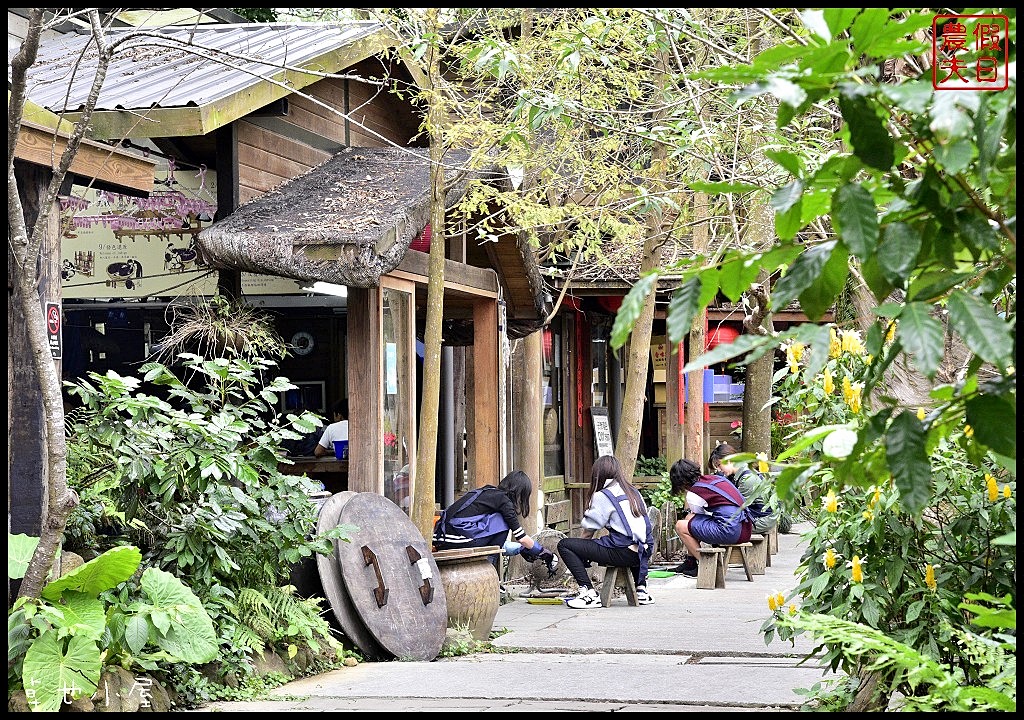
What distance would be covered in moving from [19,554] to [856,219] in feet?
16.7

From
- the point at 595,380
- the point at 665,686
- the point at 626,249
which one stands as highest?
the point at 626,249

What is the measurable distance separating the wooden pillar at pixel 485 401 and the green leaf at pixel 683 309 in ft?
31.9

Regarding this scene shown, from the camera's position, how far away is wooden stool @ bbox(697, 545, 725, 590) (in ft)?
39.3

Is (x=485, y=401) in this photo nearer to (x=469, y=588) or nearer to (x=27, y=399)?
(x=469, y=588)

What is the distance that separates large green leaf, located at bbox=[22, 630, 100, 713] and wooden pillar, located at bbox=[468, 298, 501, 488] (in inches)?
268

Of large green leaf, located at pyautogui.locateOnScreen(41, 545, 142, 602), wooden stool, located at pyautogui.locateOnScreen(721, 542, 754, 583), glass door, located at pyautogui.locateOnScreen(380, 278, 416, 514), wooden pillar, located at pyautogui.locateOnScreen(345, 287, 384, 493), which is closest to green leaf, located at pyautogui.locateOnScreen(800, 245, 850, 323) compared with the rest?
large green leaf, located at pyautogui.locateOnScreen(41, 545, 142, 602)

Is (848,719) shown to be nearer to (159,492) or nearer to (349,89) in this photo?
(159,492)

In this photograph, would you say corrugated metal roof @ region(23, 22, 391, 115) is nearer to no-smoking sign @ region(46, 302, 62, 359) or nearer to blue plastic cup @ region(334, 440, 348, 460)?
no-smoking sign @ region(46, 302, 62, 359)

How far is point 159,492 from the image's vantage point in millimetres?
6512

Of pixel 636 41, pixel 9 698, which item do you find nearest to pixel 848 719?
pixel 9 698

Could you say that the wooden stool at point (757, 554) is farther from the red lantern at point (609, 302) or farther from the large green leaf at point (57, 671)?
the large green leaf at point (57, 671)

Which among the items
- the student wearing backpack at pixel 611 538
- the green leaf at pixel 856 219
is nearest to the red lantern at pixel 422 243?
the student wearing backpack at pixel 611 538

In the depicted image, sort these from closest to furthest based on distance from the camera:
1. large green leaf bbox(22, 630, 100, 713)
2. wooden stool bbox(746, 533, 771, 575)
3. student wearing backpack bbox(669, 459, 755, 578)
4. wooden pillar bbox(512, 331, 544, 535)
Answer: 1. large green leaf bbox(22, 630, 100, 713)
2. student wearing backpack bbox(669, 459, 755, 578)
3. wooden stool bbox(746, 533, 771, 575)
4. wooden pillar bbox(512, 331, 544, 535)

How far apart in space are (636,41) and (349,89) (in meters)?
3.25
